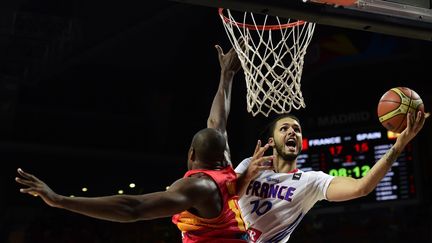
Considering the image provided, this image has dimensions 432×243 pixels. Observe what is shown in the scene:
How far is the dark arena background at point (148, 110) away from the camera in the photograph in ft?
31.7

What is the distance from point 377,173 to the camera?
400 cm

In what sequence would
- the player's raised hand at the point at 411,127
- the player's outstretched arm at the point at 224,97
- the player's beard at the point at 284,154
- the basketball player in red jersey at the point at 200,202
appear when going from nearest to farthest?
the basketball player in red jersey at the point at 200,202 → the player's raised hand at the point at 411,127 → the player's beard at the point at 284,154 → the player's outstretched arm at the point at 224,97

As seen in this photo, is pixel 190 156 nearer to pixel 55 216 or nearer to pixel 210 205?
pixel 210 205

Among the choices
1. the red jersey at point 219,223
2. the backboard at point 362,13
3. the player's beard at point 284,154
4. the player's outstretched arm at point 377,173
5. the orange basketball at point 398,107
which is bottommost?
the red jersey at point 219,223

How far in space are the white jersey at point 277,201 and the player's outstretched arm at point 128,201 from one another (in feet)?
3.52

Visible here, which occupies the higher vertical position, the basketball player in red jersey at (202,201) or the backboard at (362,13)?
the backboard at (362,13)

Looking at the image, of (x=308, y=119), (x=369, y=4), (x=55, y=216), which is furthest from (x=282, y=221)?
(x=55, y=216)

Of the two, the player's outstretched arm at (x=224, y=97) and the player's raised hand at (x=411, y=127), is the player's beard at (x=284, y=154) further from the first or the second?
the player's raised hand at (x=411, y=127)

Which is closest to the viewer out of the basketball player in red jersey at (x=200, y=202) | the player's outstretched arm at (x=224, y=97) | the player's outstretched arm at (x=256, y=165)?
the basketball player in red jersey at (x=200, y=202)

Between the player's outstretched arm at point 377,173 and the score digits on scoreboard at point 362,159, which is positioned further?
the score digits on scoreboard at point 362,159

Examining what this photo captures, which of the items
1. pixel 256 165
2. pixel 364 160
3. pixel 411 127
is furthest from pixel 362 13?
pixel 364 160

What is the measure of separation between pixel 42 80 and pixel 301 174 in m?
8.10

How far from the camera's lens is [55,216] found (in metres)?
10.8

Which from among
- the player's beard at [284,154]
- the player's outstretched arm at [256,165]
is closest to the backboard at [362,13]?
the player's beard at [284,154]
